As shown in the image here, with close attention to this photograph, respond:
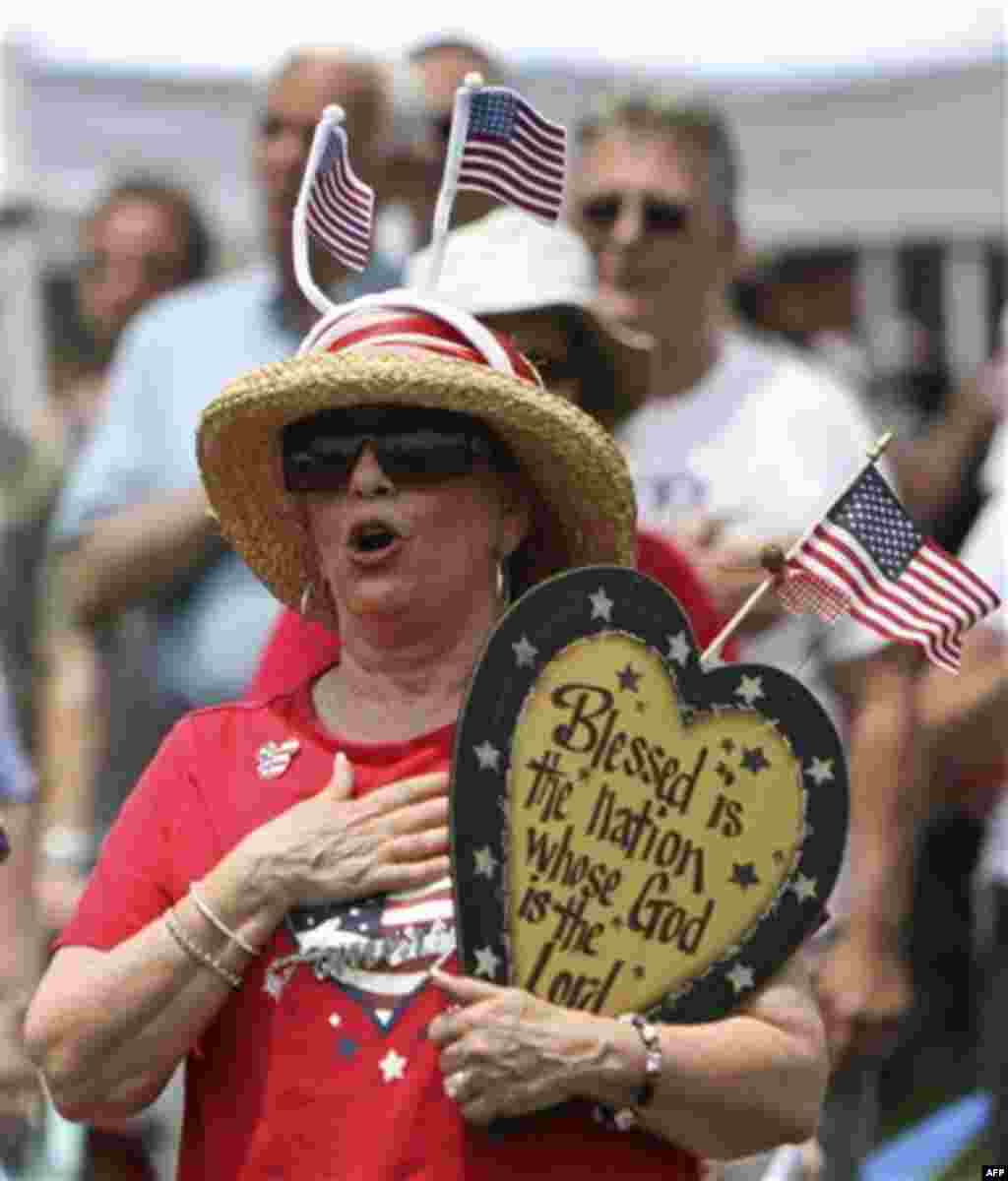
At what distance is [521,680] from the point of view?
134 inches

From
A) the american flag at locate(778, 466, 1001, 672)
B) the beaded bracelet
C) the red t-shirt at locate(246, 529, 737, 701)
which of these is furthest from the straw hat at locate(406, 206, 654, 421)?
the beaded bracelet

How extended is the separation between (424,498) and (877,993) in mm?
2898

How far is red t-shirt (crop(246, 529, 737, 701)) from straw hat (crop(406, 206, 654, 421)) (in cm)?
34

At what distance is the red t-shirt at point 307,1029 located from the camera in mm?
3385

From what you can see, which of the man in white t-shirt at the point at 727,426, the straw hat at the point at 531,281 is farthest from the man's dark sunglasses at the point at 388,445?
the man in white t-shirt at the point at 727,426

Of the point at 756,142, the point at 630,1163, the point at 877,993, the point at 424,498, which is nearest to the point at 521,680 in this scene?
the point at 424,498

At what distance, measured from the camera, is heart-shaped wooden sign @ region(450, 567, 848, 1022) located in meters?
3.39

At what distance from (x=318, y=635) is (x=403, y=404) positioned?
0.67 meters

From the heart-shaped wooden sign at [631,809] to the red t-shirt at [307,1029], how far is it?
11cm

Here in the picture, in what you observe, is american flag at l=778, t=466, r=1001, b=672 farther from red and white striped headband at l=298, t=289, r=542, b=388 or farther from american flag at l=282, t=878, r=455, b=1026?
american flag at l=282, t=878, r=455, b=1026

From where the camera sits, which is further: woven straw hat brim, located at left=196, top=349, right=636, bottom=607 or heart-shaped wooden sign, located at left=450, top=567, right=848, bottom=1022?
woven straw hat brim, located at left=196, top=349, right=636, bottom=607

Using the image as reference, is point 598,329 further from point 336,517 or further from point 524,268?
point 336,517

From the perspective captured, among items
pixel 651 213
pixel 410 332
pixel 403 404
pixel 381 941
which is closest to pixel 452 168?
pixel 410 332

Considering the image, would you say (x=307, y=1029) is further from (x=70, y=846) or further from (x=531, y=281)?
(x=70, y=846)
